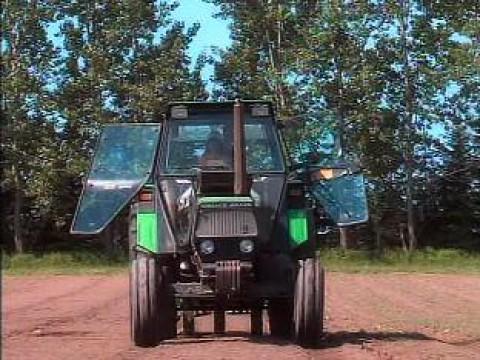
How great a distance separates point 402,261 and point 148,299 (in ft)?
84.3

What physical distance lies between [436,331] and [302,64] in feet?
83.0

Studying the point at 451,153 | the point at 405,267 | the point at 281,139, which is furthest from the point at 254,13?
the point at 281,139

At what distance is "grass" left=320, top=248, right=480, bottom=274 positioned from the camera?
30.7m

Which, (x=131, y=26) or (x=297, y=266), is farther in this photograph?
(x=131, y=26)

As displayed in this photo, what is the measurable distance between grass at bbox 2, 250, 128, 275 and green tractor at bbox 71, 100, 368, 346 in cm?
2020

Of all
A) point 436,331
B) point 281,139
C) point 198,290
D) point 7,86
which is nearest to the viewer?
point 198,290

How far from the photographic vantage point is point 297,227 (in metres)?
9.59

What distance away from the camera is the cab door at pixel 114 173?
9383 mm

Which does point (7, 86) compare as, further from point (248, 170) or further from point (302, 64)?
point (248, 170)

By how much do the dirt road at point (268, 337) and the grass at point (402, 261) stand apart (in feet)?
24.2

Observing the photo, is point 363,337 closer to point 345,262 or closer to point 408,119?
point 345,262

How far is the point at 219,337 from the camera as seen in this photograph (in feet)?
33.4

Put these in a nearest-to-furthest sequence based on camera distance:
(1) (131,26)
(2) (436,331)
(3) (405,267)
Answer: (2) (436,331) < (3) (405,267) < (1) (131,26)

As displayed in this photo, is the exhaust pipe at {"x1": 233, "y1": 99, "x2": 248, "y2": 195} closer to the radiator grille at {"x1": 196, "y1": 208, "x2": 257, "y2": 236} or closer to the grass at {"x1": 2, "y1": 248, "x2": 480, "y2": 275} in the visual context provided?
the radiator grille at {"x1": 196, "y1": 208, "x2": 257, "y2": 236}
